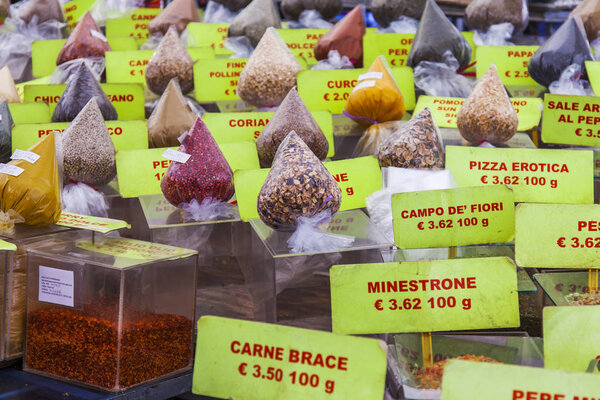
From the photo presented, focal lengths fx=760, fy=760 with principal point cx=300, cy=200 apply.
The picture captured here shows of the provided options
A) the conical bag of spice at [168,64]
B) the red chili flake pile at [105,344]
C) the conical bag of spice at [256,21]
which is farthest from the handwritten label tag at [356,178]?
the conical bag of spice at [256,21]

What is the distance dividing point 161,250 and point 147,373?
21cm

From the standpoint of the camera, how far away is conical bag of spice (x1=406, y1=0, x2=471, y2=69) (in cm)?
233

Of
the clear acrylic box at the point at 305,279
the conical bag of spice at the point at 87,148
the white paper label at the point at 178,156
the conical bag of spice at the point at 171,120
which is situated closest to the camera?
the clear acrylic box at the point at 305,279

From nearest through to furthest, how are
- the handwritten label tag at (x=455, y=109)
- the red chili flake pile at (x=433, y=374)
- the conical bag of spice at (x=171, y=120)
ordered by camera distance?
the red chili flake pile at (x=433, y=374) → the conical bag of spice at (x=171, y=120) → the handwritten label tag at (x=455, y=109)

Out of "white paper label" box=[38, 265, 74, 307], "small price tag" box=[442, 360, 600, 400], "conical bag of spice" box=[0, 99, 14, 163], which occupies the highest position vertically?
"conical bag of spice" box=[0, 99, 14, 163]

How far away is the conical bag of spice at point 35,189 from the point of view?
1380mm

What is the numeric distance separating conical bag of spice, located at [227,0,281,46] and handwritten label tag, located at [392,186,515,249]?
4.75ft

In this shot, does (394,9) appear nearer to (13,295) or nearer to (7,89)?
(7,89)

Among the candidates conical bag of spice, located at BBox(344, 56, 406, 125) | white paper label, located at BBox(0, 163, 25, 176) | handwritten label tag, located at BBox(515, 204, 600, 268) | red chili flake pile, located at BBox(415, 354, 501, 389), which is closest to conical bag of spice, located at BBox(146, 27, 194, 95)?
conical bag of spice, located at BBox(344, 56, 406, 125)

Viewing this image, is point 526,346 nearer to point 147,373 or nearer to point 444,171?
point 444,171

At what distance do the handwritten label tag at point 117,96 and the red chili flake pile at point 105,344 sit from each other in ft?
3.25

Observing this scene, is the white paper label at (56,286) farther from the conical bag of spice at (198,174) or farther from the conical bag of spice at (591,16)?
the conical bag of spice at (591,16)

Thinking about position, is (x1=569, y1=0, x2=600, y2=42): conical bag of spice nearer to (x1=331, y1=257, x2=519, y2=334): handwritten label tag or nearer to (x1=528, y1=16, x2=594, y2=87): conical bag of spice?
(x1=528, y1=16, x2=594, y2=87): conical bag of spice

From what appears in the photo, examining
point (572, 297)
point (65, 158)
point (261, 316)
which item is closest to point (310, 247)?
point (261, 316)
